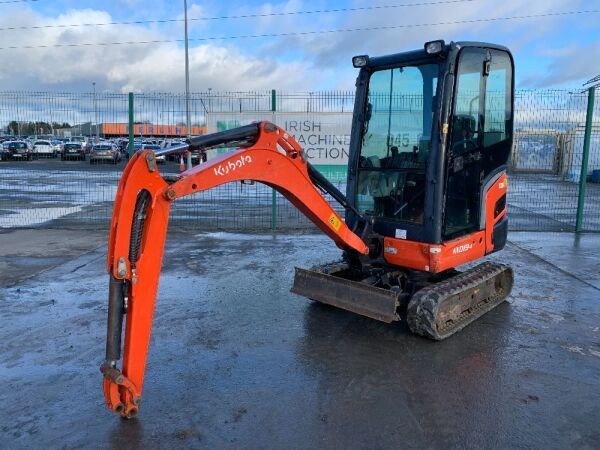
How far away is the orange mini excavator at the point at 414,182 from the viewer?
193 inches

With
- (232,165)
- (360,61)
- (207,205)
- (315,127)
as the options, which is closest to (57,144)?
(207,205)

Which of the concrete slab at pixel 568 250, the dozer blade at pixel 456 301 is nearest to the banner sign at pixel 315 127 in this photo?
the concrete slab at pixel 568 250

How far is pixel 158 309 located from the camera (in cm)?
598

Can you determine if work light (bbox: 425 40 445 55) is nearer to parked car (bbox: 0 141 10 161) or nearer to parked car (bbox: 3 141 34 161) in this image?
parked car (bbox: 3 141 34 161)

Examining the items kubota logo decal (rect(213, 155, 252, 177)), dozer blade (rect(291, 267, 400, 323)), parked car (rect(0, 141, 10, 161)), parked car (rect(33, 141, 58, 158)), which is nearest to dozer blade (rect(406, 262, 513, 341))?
dozer blade (rect(291, 267, 400, 323))

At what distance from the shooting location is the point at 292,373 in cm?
446

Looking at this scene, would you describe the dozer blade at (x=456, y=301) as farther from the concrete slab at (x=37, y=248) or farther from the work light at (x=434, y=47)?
the concrete slab at (x=37, y=248)

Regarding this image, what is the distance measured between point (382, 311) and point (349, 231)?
0.87 meters

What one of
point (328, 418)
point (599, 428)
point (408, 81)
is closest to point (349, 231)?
point (408, 81)

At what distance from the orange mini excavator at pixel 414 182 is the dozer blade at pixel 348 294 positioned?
0.04 ft

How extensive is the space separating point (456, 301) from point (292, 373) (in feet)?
6.44

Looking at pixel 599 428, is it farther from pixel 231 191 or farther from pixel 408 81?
pixel 231 191

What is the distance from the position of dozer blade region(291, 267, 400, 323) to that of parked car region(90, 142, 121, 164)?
70.9 feet

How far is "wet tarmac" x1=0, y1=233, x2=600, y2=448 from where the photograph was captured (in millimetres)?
3562
